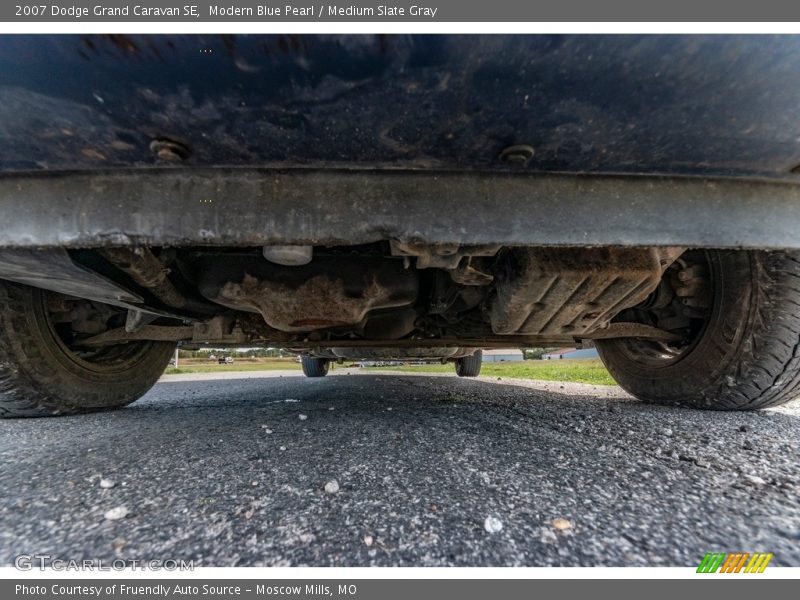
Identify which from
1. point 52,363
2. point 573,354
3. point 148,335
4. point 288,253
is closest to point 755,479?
point 288,253

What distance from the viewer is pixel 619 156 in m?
0.68

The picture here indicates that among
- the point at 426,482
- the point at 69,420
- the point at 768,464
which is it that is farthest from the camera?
the point at 69,420

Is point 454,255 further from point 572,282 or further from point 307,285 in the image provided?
point 307,285

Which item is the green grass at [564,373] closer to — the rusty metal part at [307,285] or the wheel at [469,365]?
the wheel at [469,365]

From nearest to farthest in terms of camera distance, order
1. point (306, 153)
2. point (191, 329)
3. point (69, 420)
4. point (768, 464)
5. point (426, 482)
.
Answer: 1. point (306, 153)
2. point (426, 482)
3. point (768, 464)
4. point (69, 420)
5. point (191, 329)

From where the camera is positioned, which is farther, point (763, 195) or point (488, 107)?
point (763, 195)

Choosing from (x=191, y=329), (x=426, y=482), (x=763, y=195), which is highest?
(x=763, y=195)

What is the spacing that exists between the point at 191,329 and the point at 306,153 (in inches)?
50.5

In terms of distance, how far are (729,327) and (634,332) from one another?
30 centimetres

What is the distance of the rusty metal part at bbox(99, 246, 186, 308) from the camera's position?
0.86 metres

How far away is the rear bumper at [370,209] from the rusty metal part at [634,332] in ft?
2.70

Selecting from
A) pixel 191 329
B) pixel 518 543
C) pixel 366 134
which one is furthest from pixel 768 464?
pixel 191 329

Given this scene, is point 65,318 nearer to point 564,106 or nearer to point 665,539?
point 564,106

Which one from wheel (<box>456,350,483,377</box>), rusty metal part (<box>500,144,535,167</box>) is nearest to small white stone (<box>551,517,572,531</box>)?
rusty metal part (<box>500,144,535,167</box>)
